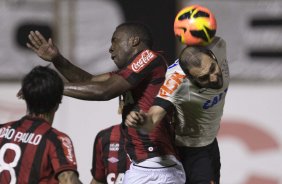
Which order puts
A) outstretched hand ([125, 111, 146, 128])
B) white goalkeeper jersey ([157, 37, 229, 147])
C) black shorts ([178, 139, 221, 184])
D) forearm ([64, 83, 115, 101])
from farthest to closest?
1. black shorts ([178, 139, 221, 184])
2. forearm ([64, 83, 115, 101])
3. white goalkeeper jersey ([157, 37, 229, 147])
4. outstretched hand ([125, 111, 146, 128])

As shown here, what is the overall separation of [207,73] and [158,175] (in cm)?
79

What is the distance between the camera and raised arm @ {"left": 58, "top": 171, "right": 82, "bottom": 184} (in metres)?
5.31

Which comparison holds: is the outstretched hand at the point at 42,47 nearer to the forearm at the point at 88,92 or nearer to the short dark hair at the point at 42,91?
the forearm at the point at 88,92

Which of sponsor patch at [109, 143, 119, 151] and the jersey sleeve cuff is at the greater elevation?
the jersey sleeve cuff

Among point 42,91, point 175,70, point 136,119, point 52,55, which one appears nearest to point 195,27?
point 175,70

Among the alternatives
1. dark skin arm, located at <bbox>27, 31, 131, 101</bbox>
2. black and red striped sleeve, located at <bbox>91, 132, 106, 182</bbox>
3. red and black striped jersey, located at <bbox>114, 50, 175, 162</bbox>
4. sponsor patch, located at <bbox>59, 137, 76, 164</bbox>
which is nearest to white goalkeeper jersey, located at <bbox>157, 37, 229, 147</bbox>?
red and black striped jersey, located at <bbox>114, 50, 175, 162</bbox>

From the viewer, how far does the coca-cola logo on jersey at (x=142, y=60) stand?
6152mm

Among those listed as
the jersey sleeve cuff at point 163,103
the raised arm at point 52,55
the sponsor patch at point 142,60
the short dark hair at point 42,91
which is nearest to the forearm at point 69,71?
the raised arm at point 52,55

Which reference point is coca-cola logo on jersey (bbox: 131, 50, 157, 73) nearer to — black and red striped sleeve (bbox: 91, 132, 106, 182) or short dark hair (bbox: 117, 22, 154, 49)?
short dark hair (bbox: 117, 22, 154, 49)

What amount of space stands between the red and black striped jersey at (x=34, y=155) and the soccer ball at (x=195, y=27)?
1.16 meters

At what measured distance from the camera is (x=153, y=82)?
627 cm

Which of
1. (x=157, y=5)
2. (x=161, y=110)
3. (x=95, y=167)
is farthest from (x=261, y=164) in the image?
(x=161, y=110)

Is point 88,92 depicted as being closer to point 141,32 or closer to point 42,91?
point 141,32

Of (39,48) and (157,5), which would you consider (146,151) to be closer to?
(39,48)
